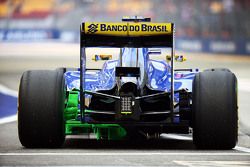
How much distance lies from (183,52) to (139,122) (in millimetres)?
44330

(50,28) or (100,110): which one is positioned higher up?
(50,28)

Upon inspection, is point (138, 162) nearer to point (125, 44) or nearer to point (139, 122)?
point (139, 122)

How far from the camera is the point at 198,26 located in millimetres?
60406

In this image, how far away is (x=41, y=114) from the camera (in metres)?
12.5

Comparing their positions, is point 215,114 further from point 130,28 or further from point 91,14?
point 91,14

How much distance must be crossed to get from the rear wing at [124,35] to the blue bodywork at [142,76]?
0.44m

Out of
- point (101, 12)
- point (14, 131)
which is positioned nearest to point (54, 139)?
point (14, 131)

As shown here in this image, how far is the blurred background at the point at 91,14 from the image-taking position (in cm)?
6112

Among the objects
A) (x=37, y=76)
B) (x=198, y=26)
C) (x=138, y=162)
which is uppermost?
(x=198, y=26)

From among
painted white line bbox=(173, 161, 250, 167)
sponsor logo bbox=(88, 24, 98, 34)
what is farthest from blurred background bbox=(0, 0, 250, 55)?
painted white line bbox=(173, 161, 250, 167)

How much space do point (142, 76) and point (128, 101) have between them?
30.8 inches

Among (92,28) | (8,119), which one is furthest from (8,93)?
(92,28)

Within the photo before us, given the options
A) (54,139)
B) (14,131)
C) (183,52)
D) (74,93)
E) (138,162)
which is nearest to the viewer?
(138,162)

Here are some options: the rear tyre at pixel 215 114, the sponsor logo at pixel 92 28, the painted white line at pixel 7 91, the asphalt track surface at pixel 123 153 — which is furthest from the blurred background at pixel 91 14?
the rear tyre at pixel 215 114
